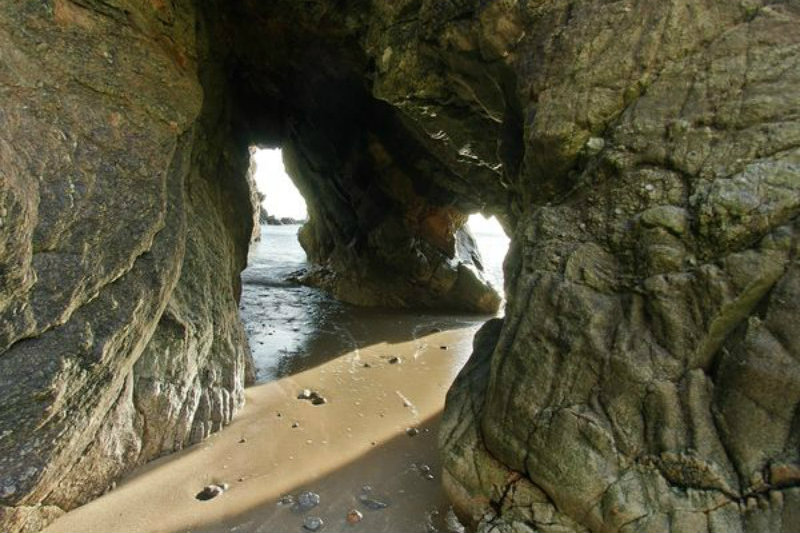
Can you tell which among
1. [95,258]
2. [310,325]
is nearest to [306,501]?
[95,258]

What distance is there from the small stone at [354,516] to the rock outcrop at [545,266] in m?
0.84

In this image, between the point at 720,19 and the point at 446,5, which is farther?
the point at 446,5

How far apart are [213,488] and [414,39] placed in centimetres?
558

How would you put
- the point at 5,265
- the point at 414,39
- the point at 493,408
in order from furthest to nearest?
1. the point at 414,39
2. the point at 493,408
3. the point at 5,265

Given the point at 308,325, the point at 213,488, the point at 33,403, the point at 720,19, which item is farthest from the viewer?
the point at 308,325

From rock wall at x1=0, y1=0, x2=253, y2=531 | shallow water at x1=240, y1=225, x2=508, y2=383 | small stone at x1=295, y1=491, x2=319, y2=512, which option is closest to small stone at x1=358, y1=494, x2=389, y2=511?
small stone at x1=295, y1=491, x2=319, y2=512

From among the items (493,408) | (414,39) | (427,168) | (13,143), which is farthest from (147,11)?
(427,168)

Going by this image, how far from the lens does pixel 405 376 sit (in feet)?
24.3

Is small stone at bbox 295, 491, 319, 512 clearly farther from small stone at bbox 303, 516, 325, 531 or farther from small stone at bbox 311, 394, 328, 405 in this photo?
small stone at bbox 311, 394, 328, 405

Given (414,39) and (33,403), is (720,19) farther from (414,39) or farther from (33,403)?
(33,403)

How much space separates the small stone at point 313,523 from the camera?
3.73m

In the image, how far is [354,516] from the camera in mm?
3877

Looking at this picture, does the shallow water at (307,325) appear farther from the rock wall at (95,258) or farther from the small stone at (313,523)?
the small stone at (313,523)

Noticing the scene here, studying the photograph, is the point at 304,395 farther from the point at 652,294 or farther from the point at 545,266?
the point at 652,294
